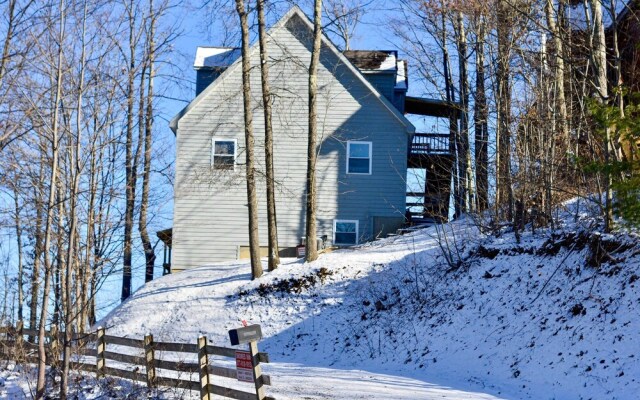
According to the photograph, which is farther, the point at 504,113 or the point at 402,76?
the point at 402,76

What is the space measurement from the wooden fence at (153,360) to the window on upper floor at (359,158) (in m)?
12.0

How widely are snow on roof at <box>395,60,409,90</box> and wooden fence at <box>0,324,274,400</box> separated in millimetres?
16571

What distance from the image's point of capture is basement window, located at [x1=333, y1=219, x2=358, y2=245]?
27.4 meters

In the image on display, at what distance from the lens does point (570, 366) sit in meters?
12.3

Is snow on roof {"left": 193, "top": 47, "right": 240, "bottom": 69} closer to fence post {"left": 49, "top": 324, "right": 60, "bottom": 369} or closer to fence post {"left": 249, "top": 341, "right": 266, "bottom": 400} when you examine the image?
fence post {"left": 49, "top": 324, "right": 60, "bottom": 369}

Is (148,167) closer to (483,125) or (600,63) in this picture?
(483,125)

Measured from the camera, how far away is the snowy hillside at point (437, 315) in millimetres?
12367

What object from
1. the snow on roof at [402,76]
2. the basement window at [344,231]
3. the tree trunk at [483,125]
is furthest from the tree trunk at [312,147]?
the snow on roof at [402,76]

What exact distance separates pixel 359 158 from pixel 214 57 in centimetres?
742

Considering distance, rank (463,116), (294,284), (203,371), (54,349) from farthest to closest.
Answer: (463,116) → (294,284) → (54,349) → (203,371)

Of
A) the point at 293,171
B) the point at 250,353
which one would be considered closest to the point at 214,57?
the point at 293,171

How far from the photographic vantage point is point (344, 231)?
27.4 metres

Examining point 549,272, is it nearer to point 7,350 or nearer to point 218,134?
point 7,350

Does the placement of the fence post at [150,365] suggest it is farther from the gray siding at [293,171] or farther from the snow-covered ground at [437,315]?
the gray siding at [293,171]
